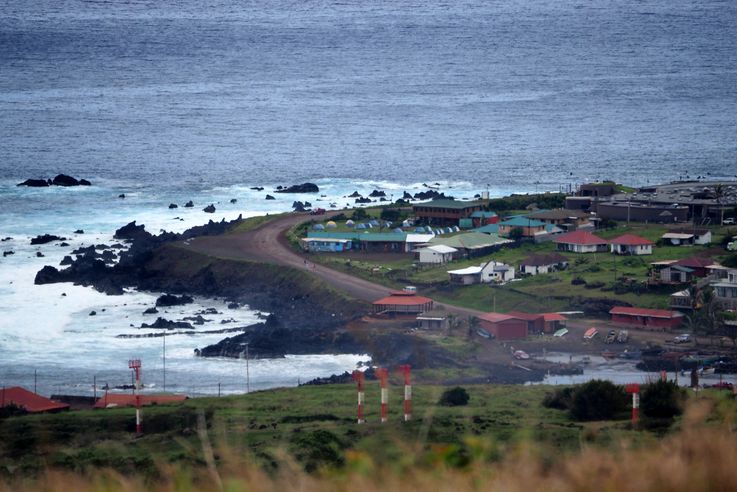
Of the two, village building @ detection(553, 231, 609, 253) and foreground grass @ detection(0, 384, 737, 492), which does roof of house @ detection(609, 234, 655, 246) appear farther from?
foreground grass @ detection(0, 384, 737, 492)

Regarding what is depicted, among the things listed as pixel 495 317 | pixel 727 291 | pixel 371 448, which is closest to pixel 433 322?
pixel 495 317

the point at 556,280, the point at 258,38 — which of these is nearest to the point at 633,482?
the point at 556,280

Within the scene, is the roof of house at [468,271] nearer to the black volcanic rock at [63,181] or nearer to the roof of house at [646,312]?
the roof of house at [646,312]

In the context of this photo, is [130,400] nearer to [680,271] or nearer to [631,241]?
[680,271]

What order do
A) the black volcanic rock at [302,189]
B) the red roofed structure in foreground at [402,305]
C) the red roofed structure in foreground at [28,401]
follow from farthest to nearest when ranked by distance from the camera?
the black volcanic rock at [302,189], the red roofed structure in foreground at [402,305], the red roofed structure in foreground at [28,401]

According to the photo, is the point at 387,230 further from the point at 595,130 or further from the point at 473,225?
the point at 595,130

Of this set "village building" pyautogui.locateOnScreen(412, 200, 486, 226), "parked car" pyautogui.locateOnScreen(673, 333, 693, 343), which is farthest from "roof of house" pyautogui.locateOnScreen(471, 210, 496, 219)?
"parked car" pyautogui.locateOnScreen(673, 333, 693, 343)

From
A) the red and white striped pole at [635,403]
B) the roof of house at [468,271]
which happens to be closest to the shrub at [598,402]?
the red and white striped pole at [635,403]
